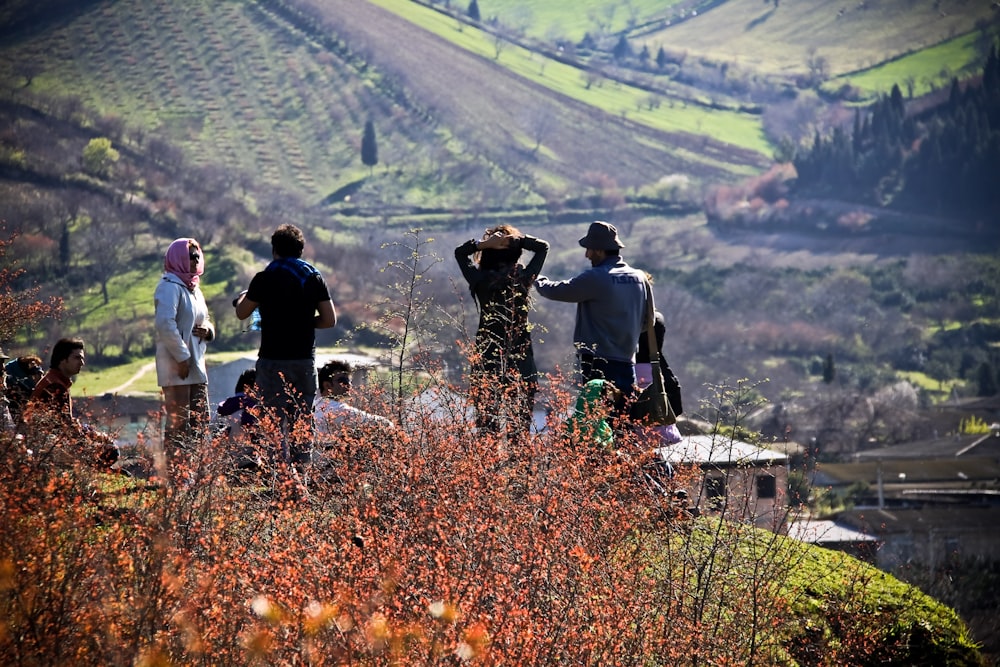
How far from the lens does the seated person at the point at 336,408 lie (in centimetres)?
827

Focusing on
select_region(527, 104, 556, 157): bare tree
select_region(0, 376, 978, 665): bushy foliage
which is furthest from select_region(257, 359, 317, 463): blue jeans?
select_region(527, 104, 556, 157): bare tree

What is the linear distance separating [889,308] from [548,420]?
150m

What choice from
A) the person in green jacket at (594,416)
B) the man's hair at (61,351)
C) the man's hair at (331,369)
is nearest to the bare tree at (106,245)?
the man's hair at (331,369)

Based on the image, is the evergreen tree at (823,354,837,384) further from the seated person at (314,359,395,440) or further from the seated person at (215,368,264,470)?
the seated person at (215,368,264,470)

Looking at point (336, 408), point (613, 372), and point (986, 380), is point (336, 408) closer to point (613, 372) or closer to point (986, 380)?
point (613, 372)

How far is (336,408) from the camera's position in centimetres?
955

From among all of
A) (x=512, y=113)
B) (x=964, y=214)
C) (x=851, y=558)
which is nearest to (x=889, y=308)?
(x=964, y=214)

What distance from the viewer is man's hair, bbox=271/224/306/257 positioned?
922 cm

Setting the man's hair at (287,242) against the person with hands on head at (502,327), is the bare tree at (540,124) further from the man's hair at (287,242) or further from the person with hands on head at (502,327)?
the man's hair at (287,242)

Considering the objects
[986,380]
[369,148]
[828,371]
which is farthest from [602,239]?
[369,148]

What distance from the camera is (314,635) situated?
5543 mm

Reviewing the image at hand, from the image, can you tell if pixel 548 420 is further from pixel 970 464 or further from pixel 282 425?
pixel 970 464

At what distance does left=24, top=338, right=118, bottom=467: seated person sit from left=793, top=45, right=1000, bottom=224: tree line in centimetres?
17959

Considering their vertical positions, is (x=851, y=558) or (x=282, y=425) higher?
(x=282, y=425)
